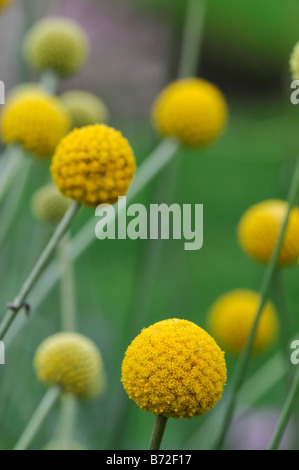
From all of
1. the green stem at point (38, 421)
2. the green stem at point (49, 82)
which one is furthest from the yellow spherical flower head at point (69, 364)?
the green stem at point (49, 82)

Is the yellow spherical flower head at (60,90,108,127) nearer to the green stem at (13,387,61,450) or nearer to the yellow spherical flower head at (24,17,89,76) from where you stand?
the yellow spherical flower head at (24,17,89,76)

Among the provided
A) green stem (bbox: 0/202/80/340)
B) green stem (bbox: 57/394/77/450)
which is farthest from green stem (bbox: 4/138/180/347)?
green stem (bbox: 0/202/80/340)

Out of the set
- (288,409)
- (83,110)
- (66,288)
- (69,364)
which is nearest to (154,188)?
(83,110)

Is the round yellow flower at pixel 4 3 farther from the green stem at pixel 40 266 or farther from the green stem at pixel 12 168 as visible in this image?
the green stem at pixel 40 266

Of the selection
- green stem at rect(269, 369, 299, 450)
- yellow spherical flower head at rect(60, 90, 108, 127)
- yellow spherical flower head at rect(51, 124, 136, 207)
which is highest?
yellow spherical flower head at rect(60, 90, 108, 127)
